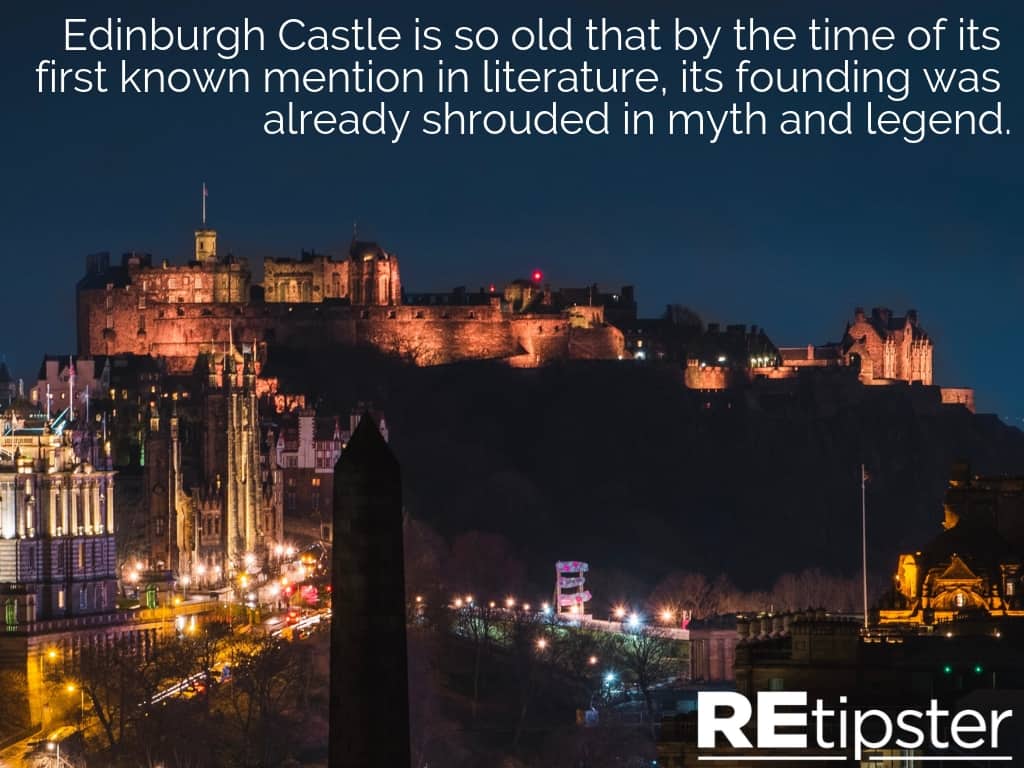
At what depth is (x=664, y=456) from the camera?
18725 cm

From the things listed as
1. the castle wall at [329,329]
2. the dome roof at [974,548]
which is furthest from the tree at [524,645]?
the castle wall at [329,329]

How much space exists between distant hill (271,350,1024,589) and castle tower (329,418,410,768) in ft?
417

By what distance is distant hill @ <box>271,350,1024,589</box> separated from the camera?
173m

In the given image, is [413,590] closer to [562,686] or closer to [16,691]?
[562,686]

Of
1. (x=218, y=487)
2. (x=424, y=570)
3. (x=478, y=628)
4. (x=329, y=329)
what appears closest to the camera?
(x=478, y=628)

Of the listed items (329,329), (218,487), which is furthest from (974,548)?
(329,329)

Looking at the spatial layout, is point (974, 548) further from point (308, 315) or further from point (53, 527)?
point (308, 315)

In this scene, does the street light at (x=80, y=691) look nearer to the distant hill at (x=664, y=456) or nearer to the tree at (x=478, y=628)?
the tree at (x=478, y=628)

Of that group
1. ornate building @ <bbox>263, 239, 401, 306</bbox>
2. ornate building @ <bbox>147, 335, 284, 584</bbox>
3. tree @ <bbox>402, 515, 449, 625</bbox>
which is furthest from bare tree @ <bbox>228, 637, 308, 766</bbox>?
ornate building @ <bbox>263, 239, 401, 306</bbox>

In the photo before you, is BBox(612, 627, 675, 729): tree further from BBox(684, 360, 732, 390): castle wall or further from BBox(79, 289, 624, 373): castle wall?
BBox(684, 360, 732, 390): castle wall

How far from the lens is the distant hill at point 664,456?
172750 mm

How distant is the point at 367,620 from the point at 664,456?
147 m

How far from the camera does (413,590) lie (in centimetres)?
13600

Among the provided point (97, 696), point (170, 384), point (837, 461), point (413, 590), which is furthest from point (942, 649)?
point (837, 461)
